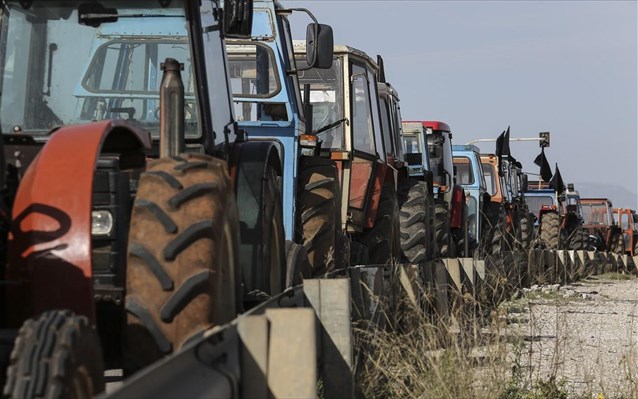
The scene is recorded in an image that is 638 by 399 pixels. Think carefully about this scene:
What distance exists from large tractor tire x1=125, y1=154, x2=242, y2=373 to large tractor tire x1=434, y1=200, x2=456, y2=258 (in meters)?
12.9

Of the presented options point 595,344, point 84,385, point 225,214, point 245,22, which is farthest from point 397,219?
point 84,385

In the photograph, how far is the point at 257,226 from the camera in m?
6.56

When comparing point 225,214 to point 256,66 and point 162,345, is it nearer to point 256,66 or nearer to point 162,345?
point 162,345

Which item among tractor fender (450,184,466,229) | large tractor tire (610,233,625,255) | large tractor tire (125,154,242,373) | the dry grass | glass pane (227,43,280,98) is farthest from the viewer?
large tractor tire (610,233,625,255)

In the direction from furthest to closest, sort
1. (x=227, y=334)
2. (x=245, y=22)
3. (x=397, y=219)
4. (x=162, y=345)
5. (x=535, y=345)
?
(x=397, y=219) → (x=535, y=345) → (x=245, y=22) → (x=162, y=345) → (x=227, y=334)

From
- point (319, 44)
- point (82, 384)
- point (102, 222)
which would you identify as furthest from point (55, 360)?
point (319, 44)

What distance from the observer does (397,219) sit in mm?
13547

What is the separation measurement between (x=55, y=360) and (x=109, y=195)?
160 centimetres

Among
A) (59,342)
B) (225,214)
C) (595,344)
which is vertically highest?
(225,214)

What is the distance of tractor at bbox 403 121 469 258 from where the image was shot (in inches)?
759

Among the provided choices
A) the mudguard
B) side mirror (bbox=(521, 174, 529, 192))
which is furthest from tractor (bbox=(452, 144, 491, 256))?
the mudguard

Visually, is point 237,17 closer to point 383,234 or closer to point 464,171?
point 383,234

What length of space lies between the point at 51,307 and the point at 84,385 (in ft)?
2.60

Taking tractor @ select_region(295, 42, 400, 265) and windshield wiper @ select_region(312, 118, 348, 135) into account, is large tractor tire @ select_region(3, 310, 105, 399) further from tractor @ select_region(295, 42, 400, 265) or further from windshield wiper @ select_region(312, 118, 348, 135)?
tractor @ select_region(295, 42, 400, 265)
